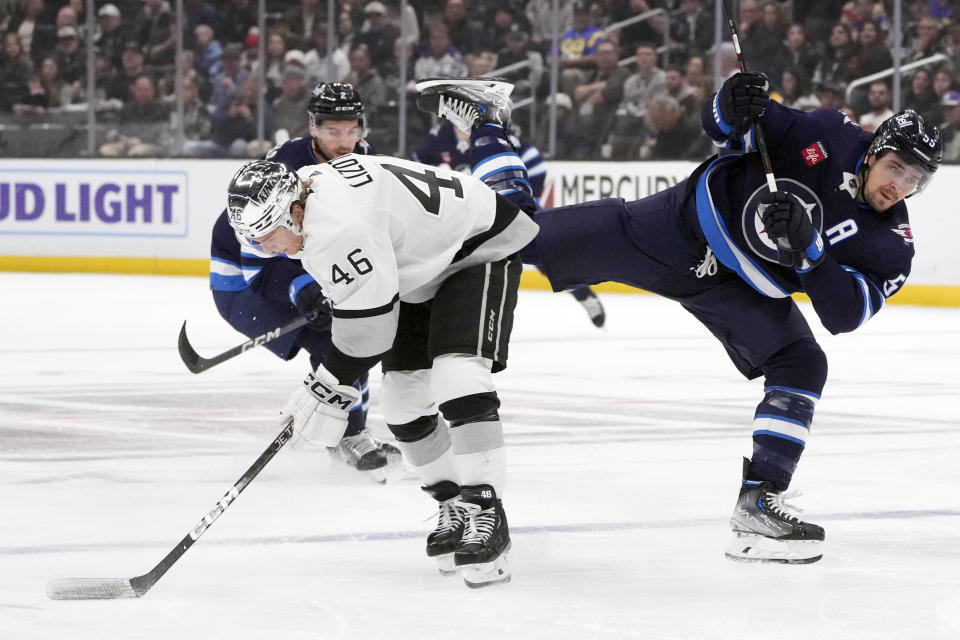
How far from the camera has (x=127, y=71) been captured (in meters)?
12.4

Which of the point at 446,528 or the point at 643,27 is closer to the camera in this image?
the point at 446,528

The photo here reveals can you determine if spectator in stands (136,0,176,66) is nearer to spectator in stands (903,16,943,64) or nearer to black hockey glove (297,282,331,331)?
spectator in stands (903,16,943,64)

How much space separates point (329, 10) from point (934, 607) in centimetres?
978

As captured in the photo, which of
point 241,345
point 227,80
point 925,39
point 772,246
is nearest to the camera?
point 772,246

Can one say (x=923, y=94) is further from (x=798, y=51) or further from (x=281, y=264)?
(x=281, y=264)

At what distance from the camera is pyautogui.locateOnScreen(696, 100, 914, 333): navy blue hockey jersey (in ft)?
10.8

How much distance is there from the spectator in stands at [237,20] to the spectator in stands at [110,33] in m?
0.81

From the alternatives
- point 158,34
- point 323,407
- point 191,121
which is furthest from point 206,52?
point 323,407

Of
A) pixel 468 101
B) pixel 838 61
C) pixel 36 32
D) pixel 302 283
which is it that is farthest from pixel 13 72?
pixel 468 101

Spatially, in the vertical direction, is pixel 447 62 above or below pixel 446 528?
below

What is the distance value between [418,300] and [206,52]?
946 centimetres

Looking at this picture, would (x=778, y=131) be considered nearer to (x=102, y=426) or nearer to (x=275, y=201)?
(x=275, y=201)

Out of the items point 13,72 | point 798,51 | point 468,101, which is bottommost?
point 13,72

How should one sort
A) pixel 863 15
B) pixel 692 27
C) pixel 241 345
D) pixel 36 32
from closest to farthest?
pixel 241 345
pixel 863 15
pixel 692 27
pixel 36 32
